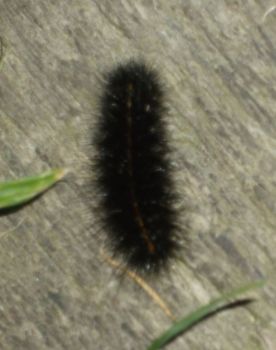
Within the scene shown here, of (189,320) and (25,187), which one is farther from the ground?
(189,320)

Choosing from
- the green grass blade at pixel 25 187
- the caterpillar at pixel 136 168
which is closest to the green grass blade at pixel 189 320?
the caterpillar at pixel 136 168

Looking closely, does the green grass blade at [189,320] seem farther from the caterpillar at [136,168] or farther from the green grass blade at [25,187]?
the green grass blade at [25,187]

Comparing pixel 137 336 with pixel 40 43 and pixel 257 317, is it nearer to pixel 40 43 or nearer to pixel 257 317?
pixel 257 317

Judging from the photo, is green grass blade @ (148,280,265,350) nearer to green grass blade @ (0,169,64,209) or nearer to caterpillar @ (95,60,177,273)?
caterpillar @ (95,60,177,273)

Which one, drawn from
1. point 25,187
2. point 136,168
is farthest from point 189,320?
point 25,187

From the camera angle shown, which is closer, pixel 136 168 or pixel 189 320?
pixel 189 320

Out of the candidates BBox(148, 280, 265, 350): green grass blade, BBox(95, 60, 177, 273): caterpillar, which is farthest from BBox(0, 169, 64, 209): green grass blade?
BBox(148, 280, 265, 350): green grass blade

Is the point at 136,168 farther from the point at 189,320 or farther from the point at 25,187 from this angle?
the point at 189,320
